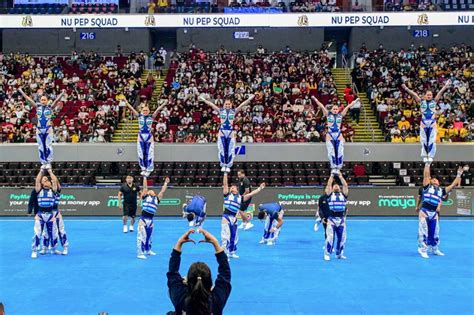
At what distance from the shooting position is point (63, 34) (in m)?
40.1

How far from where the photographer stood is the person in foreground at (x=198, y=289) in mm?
4895

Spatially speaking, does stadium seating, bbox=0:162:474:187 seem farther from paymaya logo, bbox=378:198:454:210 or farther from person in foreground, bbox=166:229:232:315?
person in foreground, bbox=166:229:232:315

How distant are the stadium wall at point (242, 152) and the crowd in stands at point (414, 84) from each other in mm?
863

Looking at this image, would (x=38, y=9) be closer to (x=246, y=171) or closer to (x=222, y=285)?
(x=246, y=171)

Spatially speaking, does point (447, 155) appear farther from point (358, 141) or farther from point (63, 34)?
point (63, 34)

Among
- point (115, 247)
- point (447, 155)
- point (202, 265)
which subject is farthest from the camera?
point (447, 155)

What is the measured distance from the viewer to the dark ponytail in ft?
16.0

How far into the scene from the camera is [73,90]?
3391 centimetres

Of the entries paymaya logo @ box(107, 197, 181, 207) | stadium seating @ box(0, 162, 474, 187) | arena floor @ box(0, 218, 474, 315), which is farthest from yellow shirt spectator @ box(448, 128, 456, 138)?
paymaya logo @ box(107, 197, 181, 207)

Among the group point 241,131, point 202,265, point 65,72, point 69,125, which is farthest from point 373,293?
point 65,72

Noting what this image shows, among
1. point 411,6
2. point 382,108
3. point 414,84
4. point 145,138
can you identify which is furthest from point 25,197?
point 411,6

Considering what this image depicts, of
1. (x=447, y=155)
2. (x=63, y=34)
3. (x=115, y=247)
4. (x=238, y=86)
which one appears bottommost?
(x=115, y=247)

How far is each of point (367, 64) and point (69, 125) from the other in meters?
17.8

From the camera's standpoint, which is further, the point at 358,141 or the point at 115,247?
the point at 358,141
